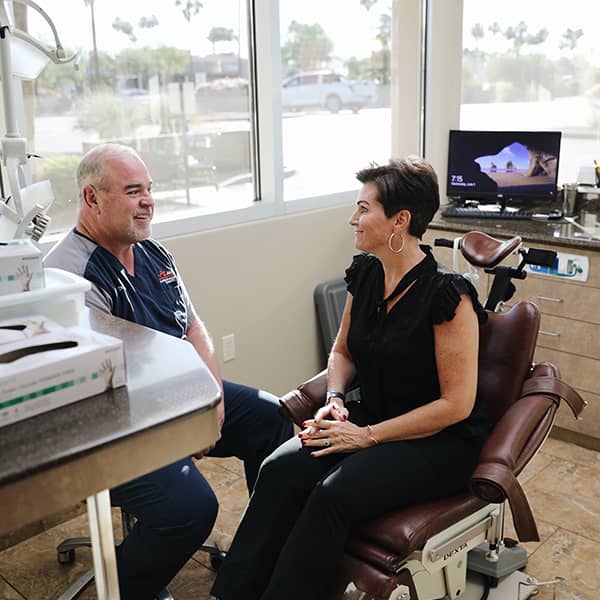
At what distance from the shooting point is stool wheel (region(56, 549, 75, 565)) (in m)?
2.35

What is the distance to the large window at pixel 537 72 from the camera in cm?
346

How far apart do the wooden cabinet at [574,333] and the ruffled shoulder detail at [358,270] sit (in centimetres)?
117

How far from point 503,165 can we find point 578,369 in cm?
108

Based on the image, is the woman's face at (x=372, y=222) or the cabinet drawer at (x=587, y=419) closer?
the woman's face at (x=372, y=222)

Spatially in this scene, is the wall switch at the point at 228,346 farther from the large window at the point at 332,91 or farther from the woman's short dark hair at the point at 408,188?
the woman's short dark hair at the point at 408,188

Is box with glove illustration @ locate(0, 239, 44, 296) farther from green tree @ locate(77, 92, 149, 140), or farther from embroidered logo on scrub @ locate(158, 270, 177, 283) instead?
green tree @ locate(77, 92, 149, 140)

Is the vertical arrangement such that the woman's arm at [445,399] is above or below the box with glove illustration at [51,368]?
below

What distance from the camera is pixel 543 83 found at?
3.62 metres

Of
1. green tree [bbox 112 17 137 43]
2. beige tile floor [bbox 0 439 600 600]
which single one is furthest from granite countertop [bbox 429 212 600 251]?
green tree [bbox 112 17 137 43]

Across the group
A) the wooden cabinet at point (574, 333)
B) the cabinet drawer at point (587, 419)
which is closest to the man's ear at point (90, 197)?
the wooden cabinet at point (574, 333)

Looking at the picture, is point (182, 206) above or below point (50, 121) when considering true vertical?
below

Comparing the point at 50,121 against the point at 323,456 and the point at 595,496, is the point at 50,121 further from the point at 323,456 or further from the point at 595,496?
the point at 595,496

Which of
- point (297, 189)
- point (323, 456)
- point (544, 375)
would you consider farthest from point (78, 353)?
point (297, 189)

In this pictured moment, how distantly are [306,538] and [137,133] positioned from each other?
5.82 ft
